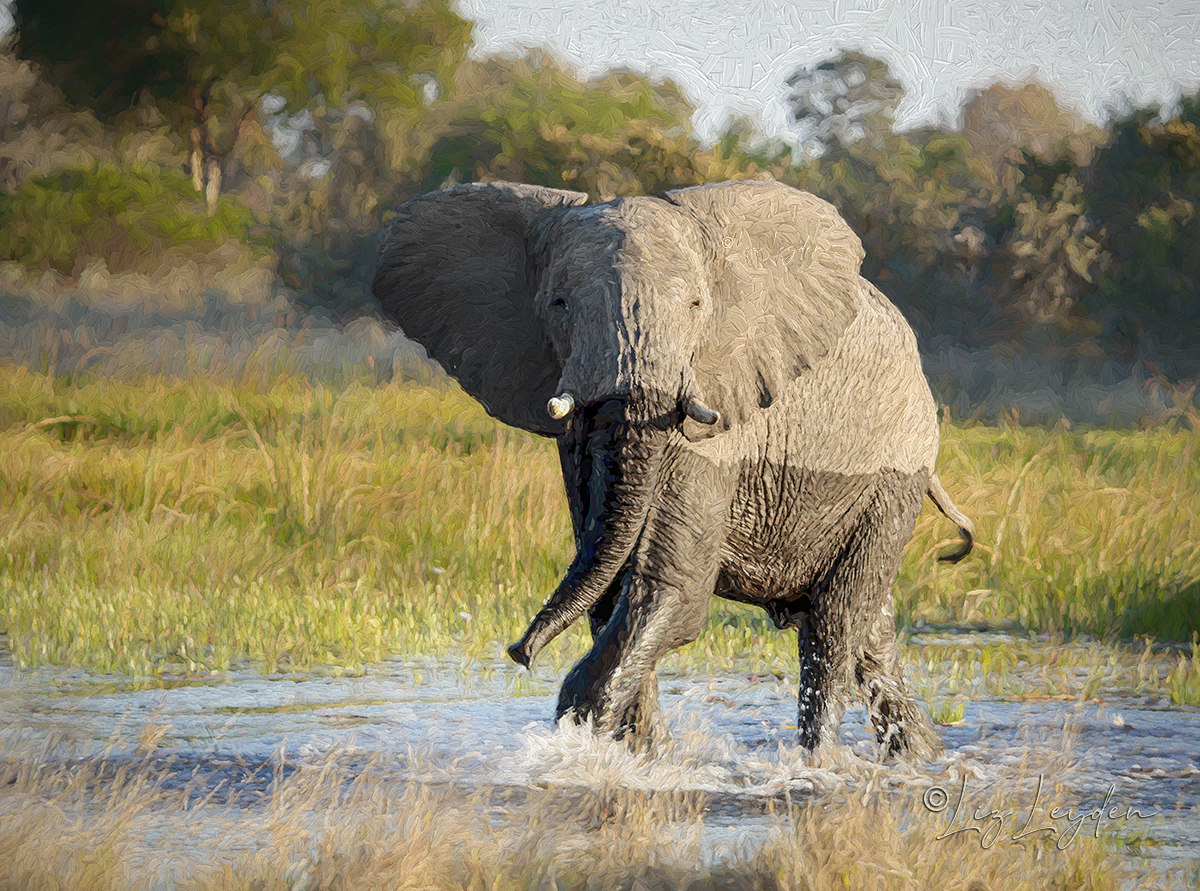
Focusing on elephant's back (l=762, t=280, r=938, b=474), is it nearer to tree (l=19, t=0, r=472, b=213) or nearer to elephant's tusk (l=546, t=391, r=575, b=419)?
elephant's tusk (l=546, t=391, r=575, b=419)

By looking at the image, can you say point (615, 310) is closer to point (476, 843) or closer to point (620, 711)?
point (620, 711)

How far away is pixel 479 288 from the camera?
4.60 m

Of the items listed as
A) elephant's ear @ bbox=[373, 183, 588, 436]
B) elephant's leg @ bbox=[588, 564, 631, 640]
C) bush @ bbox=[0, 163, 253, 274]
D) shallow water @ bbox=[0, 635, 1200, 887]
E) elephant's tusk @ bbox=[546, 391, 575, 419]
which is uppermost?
bush @ bbox=[0, 163, 253, 274]

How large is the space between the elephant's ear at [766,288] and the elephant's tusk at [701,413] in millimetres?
219

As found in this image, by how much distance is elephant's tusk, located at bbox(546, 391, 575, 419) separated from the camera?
355cm

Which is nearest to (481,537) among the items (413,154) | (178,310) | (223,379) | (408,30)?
(223,379)

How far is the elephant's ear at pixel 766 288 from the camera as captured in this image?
4070 millimetres

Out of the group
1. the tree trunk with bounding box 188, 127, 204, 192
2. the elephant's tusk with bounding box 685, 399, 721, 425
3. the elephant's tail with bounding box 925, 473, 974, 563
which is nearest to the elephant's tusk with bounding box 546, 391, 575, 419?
the elephant's tusk with bounding box 685, 399, 721, 425

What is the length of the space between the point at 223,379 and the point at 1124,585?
781cm

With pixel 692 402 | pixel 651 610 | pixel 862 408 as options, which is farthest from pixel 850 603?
pixel 692 402

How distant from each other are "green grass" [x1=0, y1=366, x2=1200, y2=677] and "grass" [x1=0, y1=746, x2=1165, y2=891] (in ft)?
6.36

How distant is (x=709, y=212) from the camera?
4.20m

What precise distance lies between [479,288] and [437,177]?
1578 cm

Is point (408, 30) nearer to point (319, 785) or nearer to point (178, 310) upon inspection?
point (178, 310)
